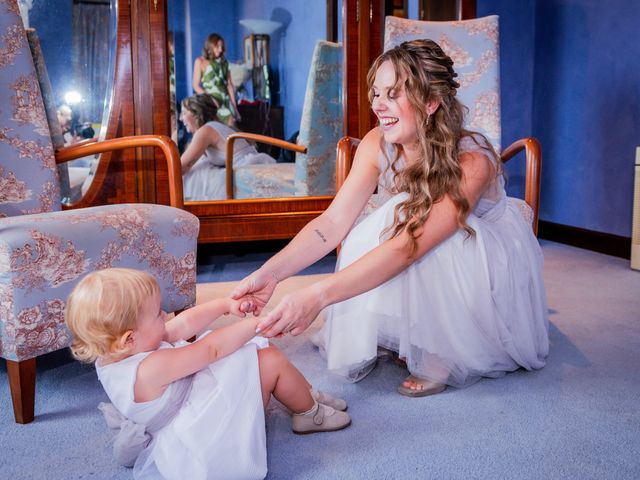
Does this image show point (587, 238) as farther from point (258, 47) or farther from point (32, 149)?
point (32, 149)

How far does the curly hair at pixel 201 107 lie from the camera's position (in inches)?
107

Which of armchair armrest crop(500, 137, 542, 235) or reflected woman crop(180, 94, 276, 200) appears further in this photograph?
reflected woman crop(180, 94, 276, 200)

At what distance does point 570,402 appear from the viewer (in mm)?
1480

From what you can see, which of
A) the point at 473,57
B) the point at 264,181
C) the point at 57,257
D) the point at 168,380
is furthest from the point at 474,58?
the point at 168,380

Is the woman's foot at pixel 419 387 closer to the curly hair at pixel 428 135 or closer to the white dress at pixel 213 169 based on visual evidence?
the curly hair at pixel 428 135

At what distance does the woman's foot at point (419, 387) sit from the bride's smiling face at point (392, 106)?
57 cm

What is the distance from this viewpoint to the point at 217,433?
3.68 feet

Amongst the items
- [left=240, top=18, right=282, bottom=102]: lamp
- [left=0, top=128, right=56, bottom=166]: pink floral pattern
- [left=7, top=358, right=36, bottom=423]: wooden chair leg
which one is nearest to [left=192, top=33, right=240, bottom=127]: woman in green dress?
[left=240, top=18, right=282, bottom=102]: lamp

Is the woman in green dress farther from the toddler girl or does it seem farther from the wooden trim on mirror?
the toddler girl

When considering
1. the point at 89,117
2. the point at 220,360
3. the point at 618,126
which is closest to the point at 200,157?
the point at 89,117

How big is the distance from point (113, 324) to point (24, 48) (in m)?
1.15

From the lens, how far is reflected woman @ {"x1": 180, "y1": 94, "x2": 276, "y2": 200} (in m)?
2.75

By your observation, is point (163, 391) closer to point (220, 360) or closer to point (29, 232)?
point (220, 360)

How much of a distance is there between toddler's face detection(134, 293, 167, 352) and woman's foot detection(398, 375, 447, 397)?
0.62 metres
